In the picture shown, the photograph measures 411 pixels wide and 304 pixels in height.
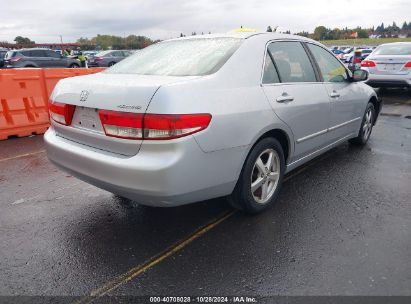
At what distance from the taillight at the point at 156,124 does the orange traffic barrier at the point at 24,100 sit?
15.5 feet

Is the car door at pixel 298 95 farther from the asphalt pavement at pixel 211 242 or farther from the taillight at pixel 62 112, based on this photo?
the taillight at pixel 62 112

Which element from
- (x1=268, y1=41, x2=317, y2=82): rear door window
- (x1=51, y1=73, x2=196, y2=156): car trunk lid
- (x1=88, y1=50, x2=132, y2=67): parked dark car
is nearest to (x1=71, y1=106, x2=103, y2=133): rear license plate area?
(x1=51, y1=73, x2=196, y2=156): car trunk lid

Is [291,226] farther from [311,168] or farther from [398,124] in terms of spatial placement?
[398,124]

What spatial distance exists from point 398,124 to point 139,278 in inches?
249

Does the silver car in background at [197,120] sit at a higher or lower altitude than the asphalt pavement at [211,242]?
higher

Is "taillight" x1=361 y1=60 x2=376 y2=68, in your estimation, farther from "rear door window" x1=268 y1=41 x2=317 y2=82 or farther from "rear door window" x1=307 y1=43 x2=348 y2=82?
"rear door window" x1=268 y1=41 x2=317 y2=82

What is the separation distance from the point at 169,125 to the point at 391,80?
9054 mm

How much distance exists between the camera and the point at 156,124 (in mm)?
2344

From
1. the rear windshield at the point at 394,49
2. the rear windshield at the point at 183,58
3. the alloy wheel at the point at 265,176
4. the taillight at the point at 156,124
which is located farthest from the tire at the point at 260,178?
the rear windshield at the point at 394,49

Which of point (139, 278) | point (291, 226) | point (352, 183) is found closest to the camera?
point (139, 278)

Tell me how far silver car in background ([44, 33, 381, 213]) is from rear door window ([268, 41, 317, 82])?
13mm

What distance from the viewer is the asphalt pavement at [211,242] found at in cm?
233

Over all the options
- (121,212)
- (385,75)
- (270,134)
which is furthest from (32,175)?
(385,75)

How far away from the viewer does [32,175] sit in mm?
4395
